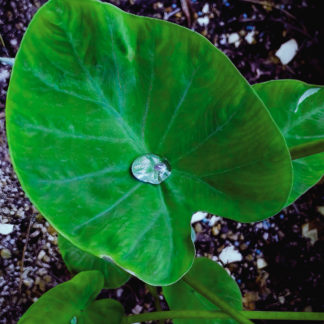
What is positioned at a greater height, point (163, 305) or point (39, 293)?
point (39, 293)

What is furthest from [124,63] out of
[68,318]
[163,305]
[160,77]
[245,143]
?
[163,305]

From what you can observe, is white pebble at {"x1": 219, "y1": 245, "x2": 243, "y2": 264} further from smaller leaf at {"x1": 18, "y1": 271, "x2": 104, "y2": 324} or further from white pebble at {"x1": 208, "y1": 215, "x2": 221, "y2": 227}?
smaller leaf at {"x1": 18, "y1": 271, "x2": 104, "y2": 324}

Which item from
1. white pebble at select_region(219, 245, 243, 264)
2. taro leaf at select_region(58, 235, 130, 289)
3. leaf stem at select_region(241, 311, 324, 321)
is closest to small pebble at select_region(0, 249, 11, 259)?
taro leaf at select_region(58, 235, 130, 289)

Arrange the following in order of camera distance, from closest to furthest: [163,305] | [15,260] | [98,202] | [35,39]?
1. [35,39]
2. [98,202]
3. [15,260]
4. [163,305]

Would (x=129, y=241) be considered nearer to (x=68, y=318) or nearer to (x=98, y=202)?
(x=98, y=202)

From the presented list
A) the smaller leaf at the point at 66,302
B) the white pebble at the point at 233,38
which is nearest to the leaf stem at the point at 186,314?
the smaller leaf at the point at 66,302

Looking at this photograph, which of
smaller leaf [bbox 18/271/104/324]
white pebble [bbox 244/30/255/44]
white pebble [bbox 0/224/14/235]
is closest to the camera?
smaller leaf [bbox 18/271/104/324]
